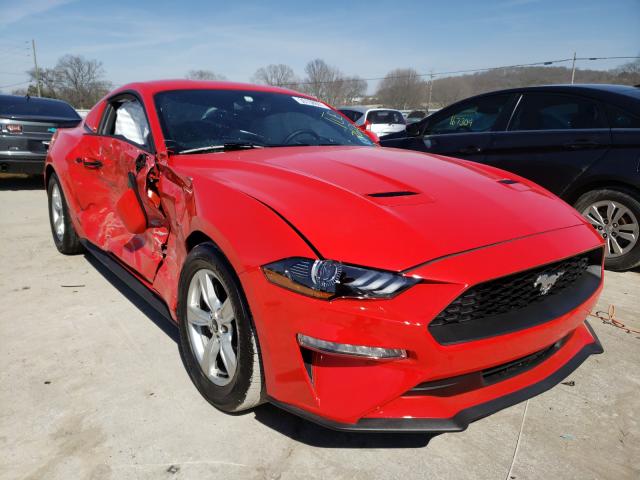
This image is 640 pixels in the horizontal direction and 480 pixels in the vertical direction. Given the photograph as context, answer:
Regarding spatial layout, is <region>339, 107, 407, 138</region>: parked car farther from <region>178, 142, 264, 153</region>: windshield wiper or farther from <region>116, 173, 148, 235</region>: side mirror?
<region>116, 173, 148, 235</region>: side mirror

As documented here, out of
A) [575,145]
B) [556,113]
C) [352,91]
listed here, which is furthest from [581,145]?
[352,91]

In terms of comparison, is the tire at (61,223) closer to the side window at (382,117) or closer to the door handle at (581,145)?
the door handle at (581,145)

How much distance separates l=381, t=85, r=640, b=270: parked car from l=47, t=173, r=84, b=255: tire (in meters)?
3.59

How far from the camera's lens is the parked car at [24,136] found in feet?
23.9

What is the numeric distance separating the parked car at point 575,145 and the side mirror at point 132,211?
3.30 metres

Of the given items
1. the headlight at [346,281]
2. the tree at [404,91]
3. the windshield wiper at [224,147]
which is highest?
the tree at [404,91]

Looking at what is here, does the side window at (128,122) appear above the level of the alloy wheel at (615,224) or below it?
above

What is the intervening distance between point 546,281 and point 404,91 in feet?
186

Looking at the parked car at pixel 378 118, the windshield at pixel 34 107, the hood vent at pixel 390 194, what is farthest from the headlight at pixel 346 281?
the parked car at pixel 378 118

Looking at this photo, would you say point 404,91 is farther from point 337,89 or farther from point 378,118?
point 378,118

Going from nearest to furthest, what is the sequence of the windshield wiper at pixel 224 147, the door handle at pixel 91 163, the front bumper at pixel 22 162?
the windshield wiper at pixel 224 147, the door handle at pixel 91 163, the front bumper at pixel 22 162

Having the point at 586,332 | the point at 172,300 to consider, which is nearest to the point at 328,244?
the point at 172,300

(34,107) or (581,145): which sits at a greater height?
(34,107)

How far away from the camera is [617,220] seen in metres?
3.86
